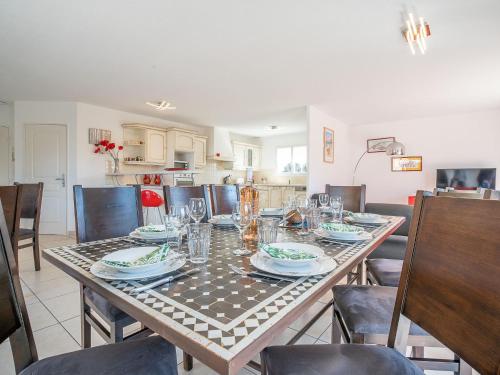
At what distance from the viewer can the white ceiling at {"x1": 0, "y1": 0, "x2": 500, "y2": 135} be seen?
2021 mm

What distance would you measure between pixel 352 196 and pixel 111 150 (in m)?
4.21

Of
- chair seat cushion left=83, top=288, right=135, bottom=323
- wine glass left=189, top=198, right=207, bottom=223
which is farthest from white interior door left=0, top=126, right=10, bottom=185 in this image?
wine glass left=189, top=198, right=207, bottom=223

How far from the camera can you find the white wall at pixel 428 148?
4801 mm

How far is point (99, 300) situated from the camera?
110 cm

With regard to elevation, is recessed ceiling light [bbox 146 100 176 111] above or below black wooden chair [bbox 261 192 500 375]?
above

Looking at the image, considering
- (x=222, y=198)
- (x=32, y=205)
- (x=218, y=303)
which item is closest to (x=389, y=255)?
(x=222, y=198)

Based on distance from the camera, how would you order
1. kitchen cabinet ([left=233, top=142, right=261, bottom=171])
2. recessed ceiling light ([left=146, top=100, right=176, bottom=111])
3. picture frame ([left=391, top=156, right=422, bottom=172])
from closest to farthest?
recessed ceiling light ([left=146, top=100, right=176, bottom=111])
picture frame ([left=391, top=156, right=422, bottom=172])
kitchen cabinet ([left=233, top=142, right=261, bottom=171])

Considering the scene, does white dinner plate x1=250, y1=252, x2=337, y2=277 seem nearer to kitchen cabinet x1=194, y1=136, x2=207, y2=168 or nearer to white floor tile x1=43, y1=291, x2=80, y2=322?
white floor tile x1=43, y1=291, x2=80, y2=322

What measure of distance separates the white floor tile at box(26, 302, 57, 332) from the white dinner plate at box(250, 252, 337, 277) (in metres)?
1.75

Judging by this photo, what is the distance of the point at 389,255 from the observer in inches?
79.8

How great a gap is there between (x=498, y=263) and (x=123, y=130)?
5.40 m

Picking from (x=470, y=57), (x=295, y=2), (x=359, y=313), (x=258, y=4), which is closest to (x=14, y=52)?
(x=258, y=4)

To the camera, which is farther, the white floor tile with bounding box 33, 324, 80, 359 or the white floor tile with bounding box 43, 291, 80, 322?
the white floor tile with bounding box 43, 291, 80, 322

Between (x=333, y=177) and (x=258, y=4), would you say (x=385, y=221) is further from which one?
(x=333, y=177)
